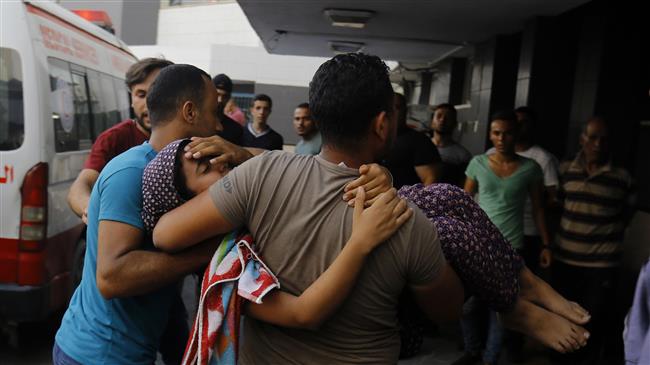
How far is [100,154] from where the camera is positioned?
3.33 metres

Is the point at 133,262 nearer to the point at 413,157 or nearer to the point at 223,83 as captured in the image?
the point at 413,157

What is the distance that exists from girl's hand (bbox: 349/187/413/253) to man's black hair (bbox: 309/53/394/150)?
18 centimetres

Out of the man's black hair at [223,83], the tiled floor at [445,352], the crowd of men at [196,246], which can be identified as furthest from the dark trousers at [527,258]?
the crowd of men at [196,246]

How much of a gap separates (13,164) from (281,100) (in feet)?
65.3

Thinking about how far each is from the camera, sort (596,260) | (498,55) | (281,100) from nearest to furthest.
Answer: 1. (596,260)
2. (498,55)
3. (281,100)

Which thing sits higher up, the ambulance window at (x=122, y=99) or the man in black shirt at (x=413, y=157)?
the ambulance window at (x=122, y=99)

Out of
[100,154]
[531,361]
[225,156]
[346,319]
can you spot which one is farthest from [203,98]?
[531,361]

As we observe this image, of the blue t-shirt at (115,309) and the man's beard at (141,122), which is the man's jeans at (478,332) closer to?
the man's beard at (141,122)

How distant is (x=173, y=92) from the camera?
197cm

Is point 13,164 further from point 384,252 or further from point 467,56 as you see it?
point 467,56

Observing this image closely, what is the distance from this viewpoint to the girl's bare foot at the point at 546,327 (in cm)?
176

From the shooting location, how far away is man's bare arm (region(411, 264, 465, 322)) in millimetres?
1484

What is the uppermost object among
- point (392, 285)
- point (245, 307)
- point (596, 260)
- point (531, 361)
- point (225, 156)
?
point (225, 156)

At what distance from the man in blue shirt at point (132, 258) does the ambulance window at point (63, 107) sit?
2.71m
